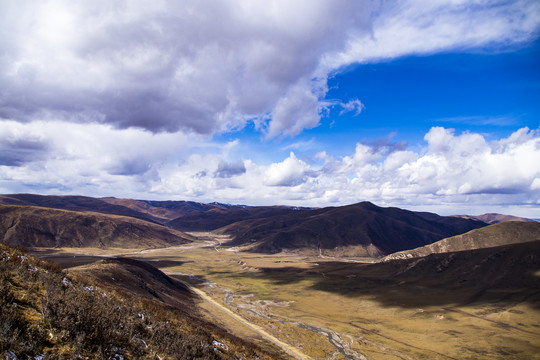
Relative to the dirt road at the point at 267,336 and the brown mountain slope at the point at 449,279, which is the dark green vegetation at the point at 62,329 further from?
the brown mountain slope at the point at 449,279

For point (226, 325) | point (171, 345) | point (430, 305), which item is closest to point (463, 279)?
point (430, 305)

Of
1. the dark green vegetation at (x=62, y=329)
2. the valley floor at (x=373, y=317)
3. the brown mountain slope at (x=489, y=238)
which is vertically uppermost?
the dark green vegetation at (x=62, y=329)

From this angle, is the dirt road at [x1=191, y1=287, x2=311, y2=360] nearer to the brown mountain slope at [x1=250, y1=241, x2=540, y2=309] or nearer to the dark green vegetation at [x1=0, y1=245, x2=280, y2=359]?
the dark green vegetation at [x1=0, y1=245, x2=280, y2=359]

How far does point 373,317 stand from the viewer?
7869cm

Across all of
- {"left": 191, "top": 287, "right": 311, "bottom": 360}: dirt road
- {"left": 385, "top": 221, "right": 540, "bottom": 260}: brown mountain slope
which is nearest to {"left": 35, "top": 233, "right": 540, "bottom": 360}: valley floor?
{"left": 191, "top": 287, "right": 311, "bottom": 360}: dirt road

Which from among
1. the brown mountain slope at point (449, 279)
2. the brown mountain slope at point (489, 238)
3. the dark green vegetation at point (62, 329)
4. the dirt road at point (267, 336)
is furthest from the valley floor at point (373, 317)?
the brown mountain slope at point (489, 238)

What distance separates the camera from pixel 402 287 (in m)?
110

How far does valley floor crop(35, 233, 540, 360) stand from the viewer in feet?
175

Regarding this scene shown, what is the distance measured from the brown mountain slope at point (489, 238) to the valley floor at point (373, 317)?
194 feet

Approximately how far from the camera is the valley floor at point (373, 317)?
53.4 metres

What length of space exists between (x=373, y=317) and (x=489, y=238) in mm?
135692

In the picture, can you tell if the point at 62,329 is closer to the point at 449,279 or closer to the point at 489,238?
the point at 449,279

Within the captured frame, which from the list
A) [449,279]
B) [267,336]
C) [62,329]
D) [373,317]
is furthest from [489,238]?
[62,329]

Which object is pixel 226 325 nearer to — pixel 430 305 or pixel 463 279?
pixel 430 305
